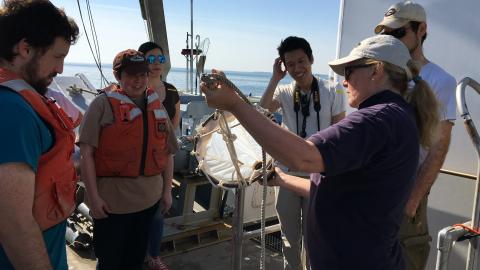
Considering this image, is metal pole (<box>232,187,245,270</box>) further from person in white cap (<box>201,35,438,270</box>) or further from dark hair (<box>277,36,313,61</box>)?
dark hair (<box>277,36,313,61</box>)

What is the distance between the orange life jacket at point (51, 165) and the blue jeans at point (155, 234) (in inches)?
65.6

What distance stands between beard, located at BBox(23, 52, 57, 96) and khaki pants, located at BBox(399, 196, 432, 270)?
2.04 meters

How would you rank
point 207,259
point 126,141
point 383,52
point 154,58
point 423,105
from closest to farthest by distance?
point 383,52
point 423,105
point 126,141
point 154,58
point 207,259

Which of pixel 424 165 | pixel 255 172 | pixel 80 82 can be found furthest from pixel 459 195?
pixel 80 82

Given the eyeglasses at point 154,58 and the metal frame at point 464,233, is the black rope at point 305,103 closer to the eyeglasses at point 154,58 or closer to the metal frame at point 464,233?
the metal frame at point 464,233

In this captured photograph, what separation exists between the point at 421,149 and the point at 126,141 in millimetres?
1834

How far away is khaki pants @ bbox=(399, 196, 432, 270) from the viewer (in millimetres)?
2240

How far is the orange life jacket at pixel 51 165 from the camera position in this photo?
1.21 meters

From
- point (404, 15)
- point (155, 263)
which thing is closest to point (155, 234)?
point (155, 263)

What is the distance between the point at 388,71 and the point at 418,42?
43.3 inches

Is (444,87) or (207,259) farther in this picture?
(207,259)

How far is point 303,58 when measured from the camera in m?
2.76

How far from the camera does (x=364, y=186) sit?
1305mm

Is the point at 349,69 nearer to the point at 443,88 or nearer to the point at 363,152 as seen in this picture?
the point at 363,152
